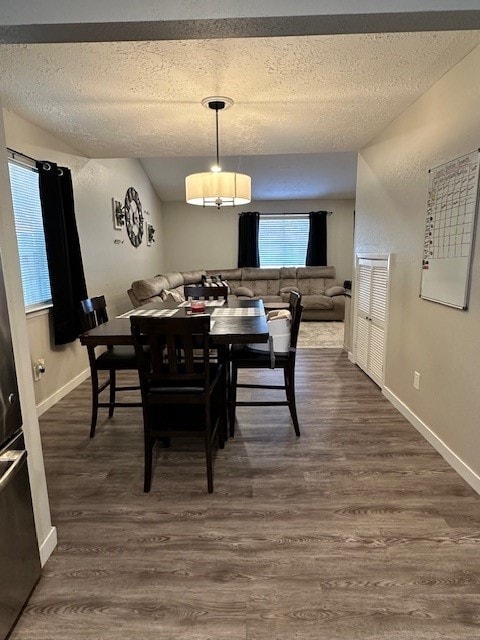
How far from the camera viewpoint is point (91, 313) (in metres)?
2.59

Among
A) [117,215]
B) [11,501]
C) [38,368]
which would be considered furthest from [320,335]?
[11,501]

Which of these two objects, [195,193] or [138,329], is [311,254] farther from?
[138,329]

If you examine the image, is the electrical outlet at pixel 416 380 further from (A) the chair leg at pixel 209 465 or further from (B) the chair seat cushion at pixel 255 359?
(A) the chair leg at pixel 209 465

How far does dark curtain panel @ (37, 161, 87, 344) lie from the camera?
299 centimetres

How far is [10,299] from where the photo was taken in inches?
51.3

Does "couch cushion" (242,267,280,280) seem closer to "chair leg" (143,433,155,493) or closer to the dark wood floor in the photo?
the dark wood floor

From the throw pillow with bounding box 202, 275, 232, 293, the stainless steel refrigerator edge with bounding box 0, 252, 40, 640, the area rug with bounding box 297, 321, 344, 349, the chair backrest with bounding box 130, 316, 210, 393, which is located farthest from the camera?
the throw pillow with bounding box 202, 275, 232, 293

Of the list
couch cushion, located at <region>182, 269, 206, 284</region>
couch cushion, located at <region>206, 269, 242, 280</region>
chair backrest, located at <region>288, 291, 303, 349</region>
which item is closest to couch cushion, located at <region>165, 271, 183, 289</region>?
couch cushion, located at <region>182, 269, 206, 284</region>

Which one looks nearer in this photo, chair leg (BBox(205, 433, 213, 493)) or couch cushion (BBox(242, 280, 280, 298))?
chair leg (BBox(205, 433, 213, 493))

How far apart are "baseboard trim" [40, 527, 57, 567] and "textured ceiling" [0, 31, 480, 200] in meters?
2.29

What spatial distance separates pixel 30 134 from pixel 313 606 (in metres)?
3.51

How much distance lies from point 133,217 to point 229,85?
11.5 ft

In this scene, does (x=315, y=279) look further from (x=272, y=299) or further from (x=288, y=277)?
(x=272, y=299)

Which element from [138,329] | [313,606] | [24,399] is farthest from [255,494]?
[24,399]
